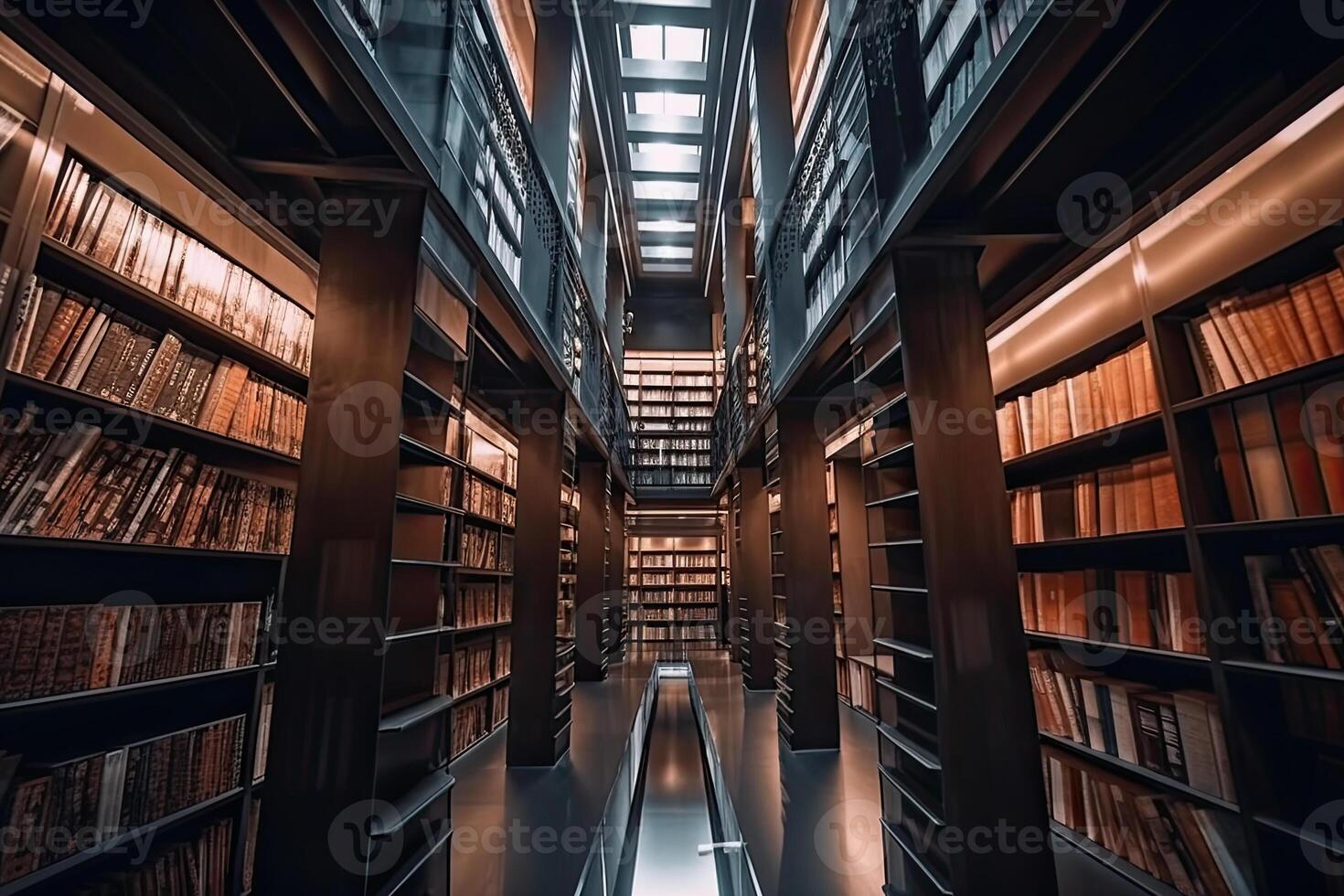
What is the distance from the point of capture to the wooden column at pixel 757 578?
236 inches

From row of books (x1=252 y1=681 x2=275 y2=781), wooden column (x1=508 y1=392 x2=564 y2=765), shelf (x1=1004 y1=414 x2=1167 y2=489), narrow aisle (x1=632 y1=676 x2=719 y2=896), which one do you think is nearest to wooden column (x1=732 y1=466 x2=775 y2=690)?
narrow aisle (x1=632 y1=676 x2=719 y2=896)

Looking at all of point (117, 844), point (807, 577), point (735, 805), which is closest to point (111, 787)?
point (117, 844)

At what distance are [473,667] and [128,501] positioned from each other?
276 centimetres

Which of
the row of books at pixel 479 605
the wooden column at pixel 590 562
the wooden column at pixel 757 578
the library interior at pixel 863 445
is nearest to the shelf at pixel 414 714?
the library interior at pixel 863 445

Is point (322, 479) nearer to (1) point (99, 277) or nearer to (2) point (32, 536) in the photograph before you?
(2) point (32, 536)

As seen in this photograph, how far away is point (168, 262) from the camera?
172 centimetres

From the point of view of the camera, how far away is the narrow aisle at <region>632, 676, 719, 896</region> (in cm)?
282

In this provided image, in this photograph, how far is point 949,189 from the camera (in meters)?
1.79

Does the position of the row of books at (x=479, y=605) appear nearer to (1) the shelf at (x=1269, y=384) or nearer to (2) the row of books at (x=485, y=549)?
(2) the row of books at (x=485, y=549)

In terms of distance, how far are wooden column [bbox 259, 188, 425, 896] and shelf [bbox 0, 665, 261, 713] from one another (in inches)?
11.8

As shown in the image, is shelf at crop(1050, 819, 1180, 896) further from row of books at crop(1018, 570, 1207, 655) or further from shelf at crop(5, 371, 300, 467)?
shelf at crop(5, 371, 300, 467)

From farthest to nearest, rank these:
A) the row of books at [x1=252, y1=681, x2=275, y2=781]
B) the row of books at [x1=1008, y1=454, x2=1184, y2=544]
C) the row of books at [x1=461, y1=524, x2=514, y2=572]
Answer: the row of books at [x1=461, y1=524, x2=514, y2=572] < the row of books at [x1=252, y1=681, x2=275, y2=781] < the row of books at [x1=1008, y1=454, x2=1184, y2=544]

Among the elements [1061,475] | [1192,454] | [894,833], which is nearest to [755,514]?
[1061,475]

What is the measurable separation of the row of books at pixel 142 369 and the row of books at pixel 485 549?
5.83 ft
